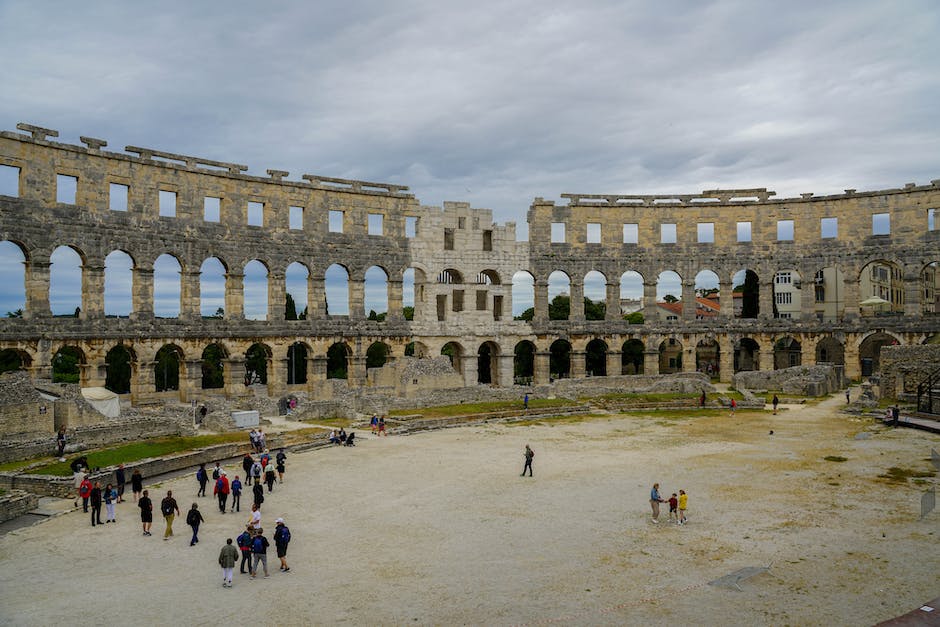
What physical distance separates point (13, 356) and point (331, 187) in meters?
37.6

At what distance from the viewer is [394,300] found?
2003 inches

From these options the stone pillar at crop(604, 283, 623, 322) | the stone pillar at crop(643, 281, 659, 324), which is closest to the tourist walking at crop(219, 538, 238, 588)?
the stone pillar at crop(604, 283, 623, 322)

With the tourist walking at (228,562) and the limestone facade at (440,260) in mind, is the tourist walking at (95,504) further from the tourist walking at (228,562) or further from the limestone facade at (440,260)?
the limestone facade at (440,260)

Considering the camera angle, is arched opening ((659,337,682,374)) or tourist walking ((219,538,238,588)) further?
arched opening ((659,337,682,374))

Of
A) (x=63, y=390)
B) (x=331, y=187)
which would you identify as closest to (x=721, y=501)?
(x=63, y=390)

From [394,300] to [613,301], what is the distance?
17054 millimetres

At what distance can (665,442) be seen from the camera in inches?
1223

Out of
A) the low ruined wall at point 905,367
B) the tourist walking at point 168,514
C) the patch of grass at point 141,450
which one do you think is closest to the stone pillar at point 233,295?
the patch of grass at point 141,450

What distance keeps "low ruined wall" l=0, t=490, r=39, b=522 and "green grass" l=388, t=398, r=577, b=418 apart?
63.9 ft

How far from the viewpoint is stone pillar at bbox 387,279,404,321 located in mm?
50562

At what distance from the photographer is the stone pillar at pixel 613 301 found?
178 feet

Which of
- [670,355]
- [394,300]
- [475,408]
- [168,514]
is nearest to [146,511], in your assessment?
[168,514]

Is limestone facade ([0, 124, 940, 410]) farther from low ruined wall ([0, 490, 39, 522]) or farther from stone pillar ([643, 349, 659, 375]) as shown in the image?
low ruined wall ([0, 490, 39, 522])

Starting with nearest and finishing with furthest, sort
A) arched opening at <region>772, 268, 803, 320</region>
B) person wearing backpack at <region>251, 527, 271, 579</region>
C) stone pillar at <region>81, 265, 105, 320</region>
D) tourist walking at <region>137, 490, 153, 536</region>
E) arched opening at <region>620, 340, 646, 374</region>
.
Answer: person wearing backpack at <region>251, 527, 271, 579</region>
tourist walking at <region>137, 490, 153, 536</region>
stone pillar at <region>81, 265, 105, 320</region>
arched opening at <region>620, 340, 646, 374</region>
arched opening at <region>772, 268, 803, 320</region>
